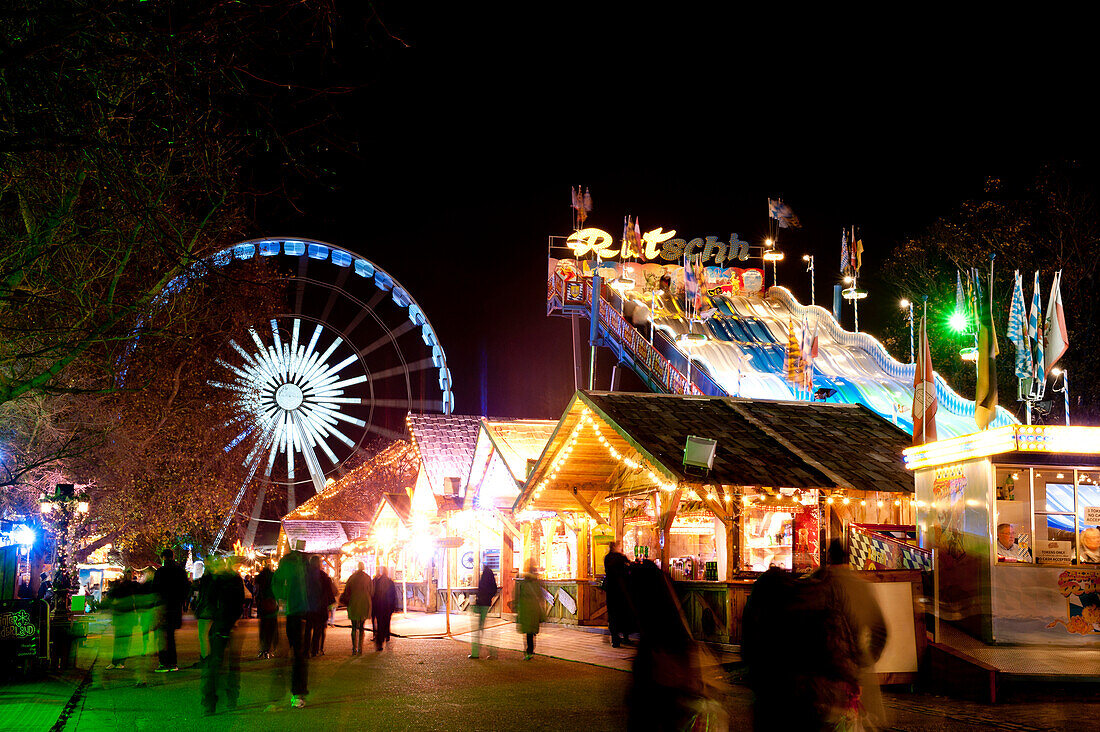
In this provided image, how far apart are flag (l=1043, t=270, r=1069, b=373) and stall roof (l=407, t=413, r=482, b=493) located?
727 inches

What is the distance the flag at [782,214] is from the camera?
Result: 5503 cm

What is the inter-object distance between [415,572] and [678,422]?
1922cm

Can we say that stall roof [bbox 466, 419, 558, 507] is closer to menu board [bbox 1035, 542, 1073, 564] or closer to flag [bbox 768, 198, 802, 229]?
menu board [bbox 1035, 542, 1073, 564]

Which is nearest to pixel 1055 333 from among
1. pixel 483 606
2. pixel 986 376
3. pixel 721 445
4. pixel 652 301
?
pixel 986 376

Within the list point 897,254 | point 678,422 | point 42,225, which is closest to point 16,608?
point 42,225

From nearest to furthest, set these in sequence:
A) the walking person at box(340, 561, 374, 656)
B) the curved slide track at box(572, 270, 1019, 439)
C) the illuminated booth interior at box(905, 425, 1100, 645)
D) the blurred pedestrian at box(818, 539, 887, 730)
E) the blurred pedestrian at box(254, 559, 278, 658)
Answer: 1. the blurred pedestrian at box(818, 539, 887, 730)
2. the illuminated booth interior at box(905, 425, 1100, 645)
3. the blurred pedestrian at box(254, 559, 278, 658)
4. the walking person at box(340, 561, 374, 656)
5. the curved slide track at box(572, 270, 1019, 439)

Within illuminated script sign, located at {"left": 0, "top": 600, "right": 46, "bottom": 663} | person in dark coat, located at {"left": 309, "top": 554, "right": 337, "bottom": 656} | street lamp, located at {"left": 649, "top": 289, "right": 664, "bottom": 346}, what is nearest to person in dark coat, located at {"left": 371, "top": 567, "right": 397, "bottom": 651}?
person in dark coat, located at {"left": 309, "top": 554, "right": 337, "bottom": 656}

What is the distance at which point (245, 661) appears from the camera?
17281 mm

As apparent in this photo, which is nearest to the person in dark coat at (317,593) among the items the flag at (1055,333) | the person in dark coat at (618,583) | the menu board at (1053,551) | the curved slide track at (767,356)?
the person in dark coat at (618,583)

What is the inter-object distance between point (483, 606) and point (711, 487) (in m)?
4.30

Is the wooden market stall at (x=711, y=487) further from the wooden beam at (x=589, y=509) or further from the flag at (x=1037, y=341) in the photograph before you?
the flag at (x=1037, y=341)

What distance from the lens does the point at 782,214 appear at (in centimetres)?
5509

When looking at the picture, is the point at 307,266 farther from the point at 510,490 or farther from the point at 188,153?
the point at 188,153

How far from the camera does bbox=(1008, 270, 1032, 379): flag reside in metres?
16.8
